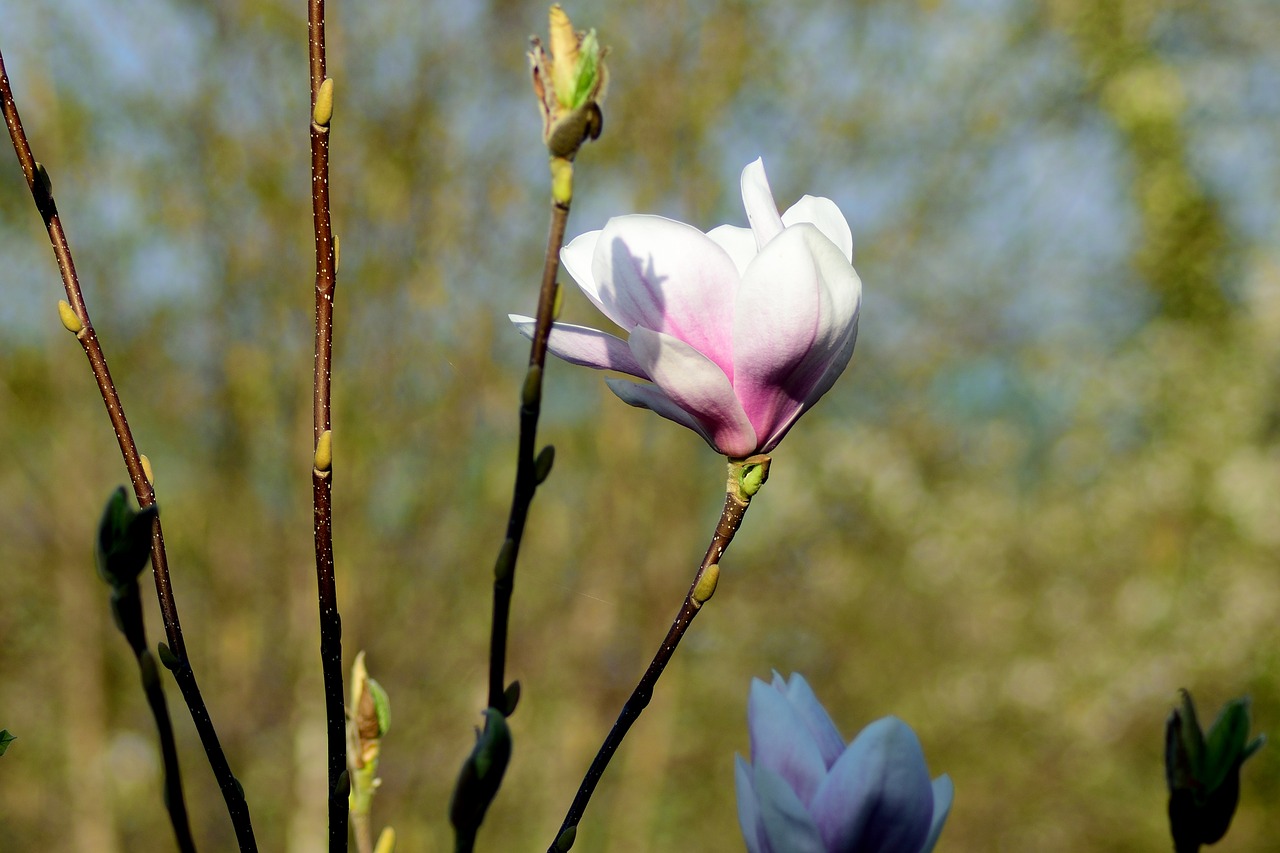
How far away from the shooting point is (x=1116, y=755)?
13.4ft

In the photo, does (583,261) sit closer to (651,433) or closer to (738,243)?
(738,243)

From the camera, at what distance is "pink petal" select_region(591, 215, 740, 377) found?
0.43 m

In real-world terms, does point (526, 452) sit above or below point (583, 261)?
below

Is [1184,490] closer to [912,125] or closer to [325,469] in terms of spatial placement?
[912,125]

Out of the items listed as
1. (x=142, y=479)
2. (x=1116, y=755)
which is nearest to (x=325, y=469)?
Result: (x=142, y=479)

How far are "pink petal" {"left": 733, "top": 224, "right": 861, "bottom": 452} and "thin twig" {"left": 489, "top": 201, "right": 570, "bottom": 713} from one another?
0.11m

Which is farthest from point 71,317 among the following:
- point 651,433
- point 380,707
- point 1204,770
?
point 651,433

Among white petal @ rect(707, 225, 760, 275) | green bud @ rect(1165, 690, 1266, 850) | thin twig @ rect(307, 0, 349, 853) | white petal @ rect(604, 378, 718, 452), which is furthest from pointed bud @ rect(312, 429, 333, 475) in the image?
green bud @ rect(1165, 690, 1266, 850)

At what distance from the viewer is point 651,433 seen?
386 cm

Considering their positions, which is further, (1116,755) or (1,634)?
(1116,755)

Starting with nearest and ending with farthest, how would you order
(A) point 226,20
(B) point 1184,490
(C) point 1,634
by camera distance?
1. (A) point 226,20
2. (C) point 1,634
3. (B) point 1184,490

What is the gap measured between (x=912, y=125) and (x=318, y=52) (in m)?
3.68

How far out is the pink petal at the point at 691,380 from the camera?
41 cm

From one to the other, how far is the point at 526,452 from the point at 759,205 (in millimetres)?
183
